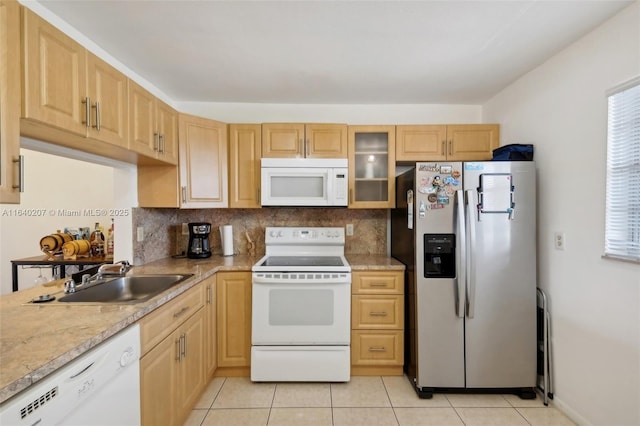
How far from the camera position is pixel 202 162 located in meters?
2.39

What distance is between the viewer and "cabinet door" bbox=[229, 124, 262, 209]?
2.51 m

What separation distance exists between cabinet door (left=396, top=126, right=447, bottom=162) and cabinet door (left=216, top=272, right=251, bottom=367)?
1796 millimetres

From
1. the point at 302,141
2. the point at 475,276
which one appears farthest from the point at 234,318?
the point at 475,276

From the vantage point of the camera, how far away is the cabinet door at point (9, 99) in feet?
3.22

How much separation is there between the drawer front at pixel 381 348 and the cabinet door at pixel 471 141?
1684mm

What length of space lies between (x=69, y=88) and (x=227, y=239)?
164 centimetres

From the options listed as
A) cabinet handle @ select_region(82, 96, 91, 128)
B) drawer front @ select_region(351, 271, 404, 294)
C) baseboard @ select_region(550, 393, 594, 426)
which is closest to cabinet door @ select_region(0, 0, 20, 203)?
cabinet handle @ select_region(82, 96, 91, 128)

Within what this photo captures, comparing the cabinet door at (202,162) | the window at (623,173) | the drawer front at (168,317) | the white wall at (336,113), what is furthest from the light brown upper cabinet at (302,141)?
the window at (623,173)

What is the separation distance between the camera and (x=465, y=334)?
77.5 inches

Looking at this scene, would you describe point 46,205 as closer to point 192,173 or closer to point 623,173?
point 192,173

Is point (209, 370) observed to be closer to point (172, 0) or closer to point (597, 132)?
point (172, 0)

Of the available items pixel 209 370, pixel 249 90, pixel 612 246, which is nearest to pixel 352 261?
pixel 209 370

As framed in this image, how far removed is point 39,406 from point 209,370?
4.63 feet

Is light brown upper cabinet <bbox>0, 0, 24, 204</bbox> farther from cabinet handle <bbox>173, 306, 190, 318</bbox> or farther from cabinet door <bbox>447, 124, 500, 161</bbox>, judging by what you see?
cabinet door <bbox>447, 124, 500, 161</bbox>
